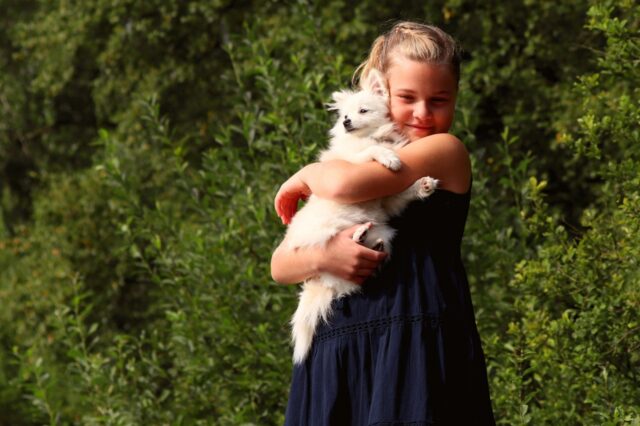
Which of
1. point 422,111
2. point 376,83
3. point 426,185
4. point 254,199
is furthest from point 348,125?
point 254,199

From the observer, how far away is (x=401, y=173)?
122 inches

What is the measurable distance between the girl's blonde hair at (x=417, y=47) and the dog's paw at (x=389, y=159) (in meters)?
0.32

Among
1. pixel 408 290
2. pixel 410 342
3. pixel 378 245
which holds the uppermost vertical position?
pixel 378 245

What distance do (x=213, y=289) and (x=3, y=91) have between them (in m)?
11.1

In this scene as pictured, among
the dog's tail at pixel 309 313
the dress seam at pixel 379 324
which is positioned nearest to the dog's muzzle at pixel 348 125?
the dog's tail at pixel 309 313

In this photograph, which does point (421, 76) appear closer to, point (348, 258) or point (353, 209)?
point (353, 209)

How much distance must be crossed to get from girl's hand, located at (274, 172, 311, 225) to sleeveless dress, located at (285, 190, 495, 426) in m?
0.40

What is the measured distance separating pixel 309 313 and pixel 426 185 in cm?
54

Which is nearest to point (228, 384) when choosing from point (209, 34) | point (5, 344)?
point (209, 34)

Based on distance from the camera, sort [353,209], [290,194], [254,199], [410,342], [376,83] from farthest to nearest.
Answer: [254,199] → [290,194] → [376,83] → [353,209] → [410,342]

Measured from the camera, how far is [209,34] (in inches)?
456

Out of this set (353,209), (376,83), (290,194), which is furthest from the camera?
(290,194)

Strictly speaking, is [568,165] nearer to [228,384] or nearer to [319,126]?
[319,126]

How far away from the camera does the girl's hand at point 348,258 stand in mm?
3100
